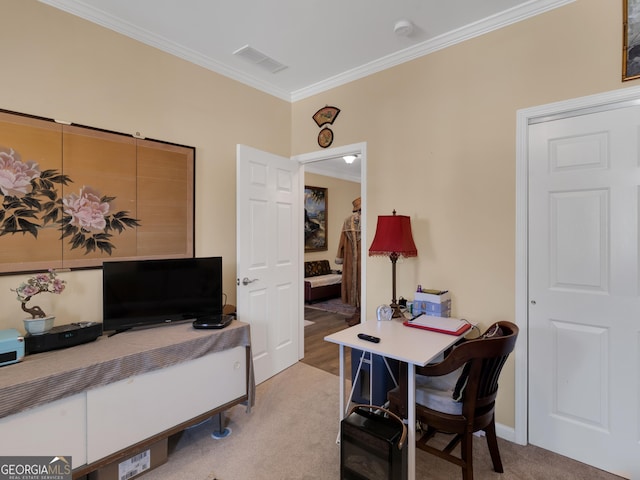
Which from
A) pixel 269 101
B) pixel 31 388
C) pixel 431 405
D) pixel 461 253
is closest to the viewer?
pixel 31 388

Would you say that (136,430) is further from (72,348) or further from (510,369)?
(510,369)

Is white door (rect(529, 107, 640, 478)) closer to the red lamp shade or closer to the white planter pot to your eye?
the red lamp shade

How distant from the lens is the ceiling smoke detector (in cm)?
229

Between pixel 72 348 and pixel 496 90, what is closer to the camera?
pixel 72 348

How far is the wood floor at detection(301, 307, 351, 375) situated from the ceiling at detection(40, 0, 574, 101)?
268cm

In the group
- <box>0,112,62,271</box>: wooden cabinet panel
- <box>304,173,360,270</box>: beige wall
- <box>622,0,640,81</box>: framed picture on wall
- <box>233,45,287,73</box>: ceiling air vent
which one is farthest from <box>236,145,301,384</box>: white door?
<box>304,173,360,270</box>: beige wall

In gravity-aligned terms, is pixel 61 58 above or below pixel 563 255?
above

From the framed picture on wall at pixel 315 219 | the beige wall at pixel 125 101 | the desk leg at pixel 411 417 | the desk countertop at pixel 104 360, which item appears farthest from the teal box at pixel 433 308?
the framed picture on wall at pixel 315 219

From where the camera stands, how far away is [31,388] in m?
1.45

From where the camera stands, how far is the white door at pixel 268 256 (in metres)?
2.77

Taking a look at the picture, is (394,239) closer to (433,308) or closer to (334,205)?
(433,308)

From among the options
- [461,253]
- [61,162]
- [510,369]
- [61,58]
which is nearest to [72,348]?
[61,162]

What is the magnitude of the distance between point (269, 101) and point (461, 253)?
238 cm

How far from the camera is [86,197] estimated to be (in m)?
2.14
